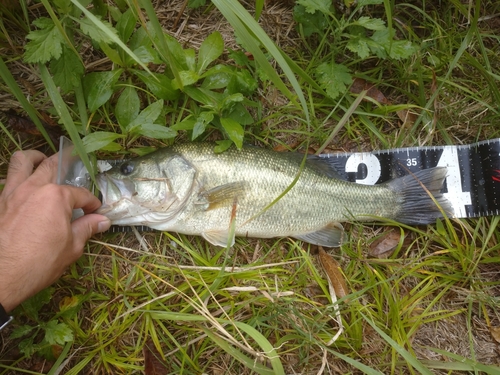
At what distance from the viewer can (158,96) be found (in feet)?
10.6

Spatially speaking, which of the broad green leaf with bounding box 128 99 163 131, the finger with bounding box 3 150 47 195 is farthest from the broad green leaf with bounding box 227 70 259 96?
the finger with bounding box 3 150 47 195

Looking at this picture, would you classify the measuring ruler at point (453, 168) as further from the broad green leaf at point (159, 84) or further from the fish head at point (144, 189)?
the broad green leaf at point (159, 84)

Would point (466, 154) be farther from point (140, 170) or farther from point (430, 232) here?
point (140, 170)

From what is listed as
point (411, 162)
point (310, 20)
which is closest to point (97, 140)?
point (310, 20)

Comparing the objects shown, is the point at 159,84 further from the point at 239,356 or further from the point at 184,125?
the point at 239,356

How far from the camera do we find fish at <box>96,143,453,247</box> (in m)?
3.05

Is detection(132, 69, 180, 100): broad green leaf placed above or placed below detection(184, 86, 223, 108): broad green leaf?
above

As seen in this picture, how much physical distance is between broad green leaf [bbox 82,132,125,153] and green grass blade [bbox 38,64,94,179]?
0.14 meters

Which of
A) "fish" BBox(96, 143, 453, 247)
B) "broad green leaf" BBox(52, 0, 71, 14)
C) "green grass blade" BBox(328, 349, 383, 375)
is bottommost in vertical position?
"green grass blade" BBox(328, 349, 383, 375)

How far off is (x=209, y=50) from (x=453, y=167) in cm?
226

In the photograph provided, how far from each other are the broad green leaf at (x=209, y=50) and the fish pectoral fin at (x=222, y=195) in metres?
0.94

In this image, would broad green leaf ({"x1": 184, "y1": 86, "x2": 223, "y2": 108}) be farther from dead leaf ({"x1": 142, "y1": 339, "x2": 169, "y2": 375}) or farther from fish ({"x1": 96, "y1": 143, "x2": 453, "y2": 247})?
dead leaf ({"x1": 142, "y1": 339, "x2": 169, "y2": 375})

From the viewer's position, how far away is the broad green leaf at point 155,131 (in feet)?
9.81

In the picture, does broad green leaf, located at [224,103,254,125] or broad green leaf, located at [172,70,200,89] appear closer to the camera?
broad green leaf, located at [172,70,200,89]
